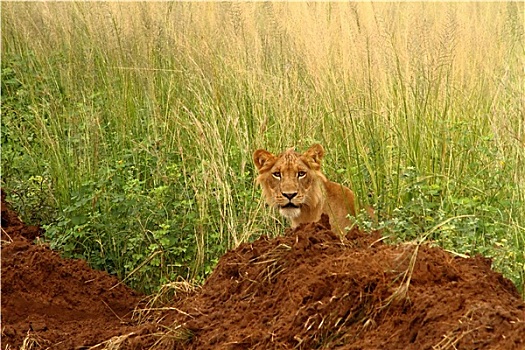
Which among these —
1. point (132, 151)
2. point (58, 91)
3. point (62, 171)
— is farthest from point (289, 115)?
point (58, 91)

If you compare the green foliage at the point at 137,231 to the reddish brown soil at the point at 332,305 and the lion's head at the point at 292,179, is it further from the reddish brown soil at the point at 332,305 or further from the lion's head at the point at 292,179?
the reddish brown soil at the point at 332,305

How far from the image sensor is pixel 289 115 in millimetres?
9141

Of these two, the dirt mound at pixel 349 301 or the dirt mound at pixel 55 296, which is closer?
the dirt mound at pixel 349 301

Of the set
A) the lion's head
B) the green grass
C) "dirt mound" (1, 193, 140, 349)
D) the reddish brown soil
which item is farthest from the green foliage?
the reddish brown soil

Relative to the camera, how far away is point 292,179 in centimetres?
754

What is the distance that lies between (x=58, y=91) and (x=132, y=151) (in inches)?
85.2

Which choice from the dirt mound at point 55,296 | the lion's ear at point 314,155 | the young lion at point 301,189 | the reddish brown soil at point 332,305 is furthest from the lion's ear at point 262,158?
the reddish brown soil at point 332,305

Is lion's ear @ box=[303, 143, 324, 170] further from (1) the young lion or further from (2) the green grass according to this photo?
(2) the green grass

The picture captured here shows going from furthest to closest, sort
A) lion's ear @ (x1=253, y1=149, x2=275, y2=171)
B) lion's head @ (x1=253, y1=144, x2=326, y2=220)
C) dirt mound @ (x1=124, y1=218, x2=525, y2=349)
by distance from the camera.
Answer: lion's ear @ (x1=253, y1=149, x2=275, y2=171)
lion's head @ (x1=253, y1=144, x2=326, y2=220)
dirt mound @ (x1=124, y1=218, x2=525, y2=349)

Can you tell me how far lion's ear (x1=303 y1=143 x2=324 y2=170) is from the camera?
757 cm

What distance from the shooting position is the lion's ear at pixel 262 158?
301 inches

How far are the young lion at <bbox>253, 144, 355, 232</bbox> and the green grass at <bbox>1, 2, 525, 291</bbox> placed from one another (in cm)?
24

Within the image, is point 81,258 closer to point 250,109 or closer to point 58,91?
point 250,109

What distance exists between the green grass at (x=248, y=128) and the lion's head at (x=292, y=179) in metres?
0.33
